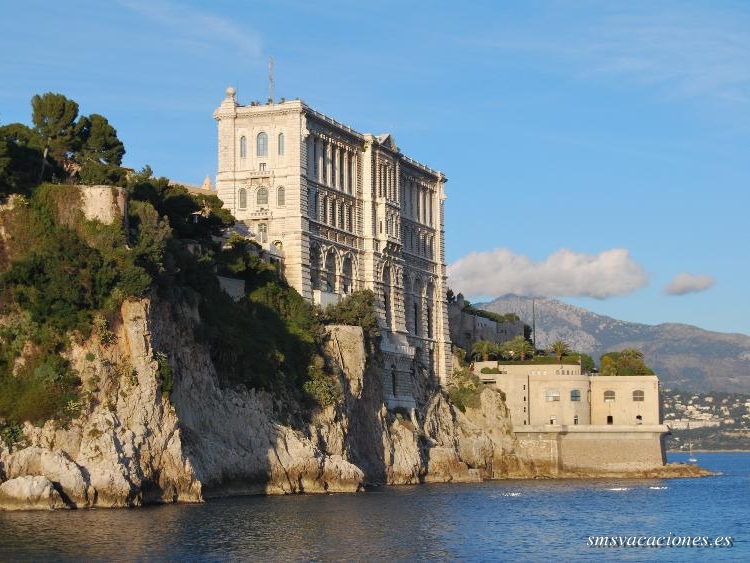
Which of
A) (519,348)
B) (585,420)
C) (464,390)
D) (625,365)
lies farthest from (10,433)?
(625,365)

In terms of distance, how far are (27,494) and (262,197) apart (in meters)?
37.1

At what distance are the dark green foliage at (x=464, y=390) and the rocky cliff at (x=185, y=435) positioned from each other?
42.7 ft

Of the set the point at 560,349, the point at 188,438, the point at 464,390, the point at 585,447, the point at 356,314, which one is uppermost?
the point at 356,314

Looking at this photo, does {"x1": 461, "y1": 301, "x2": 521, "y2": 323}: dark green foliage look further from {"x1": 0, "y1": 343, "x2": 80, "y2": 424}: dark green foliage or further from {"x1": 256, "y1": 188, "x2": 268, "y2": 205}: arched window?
{"x1": 0, "y1": 343, "x2": 80, "y2": 424}: dark green foliage

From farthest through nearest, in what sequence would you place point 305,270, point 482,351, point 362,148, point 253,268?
point 482,351, point 362,148, point 305,270, point 253,268

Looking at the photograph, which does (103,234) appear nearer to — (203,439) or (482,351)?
(203,439)

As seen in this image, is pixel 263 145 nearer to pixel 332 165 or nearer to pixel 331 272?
pixel 332 165

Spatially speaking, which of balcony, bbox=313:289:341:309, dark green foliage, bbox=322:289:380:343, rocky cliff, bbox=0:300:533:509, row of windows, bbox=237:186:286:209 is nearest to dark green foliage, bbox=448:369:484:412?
rocky cliff, bbox=0:300:533:509

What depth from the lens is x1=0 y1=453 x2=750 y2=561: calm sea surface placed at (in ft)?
160

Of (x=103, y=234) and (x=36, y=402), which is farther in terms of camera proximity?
(x=103, y=234)

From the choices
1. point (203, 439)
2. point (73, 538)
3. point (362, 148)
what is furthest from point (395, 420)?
point (73, 538)

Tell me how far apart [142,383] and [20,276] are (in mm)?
6770

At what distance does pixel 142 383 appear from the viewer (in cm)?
6153

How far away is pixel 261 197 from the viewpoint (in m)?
90.1
